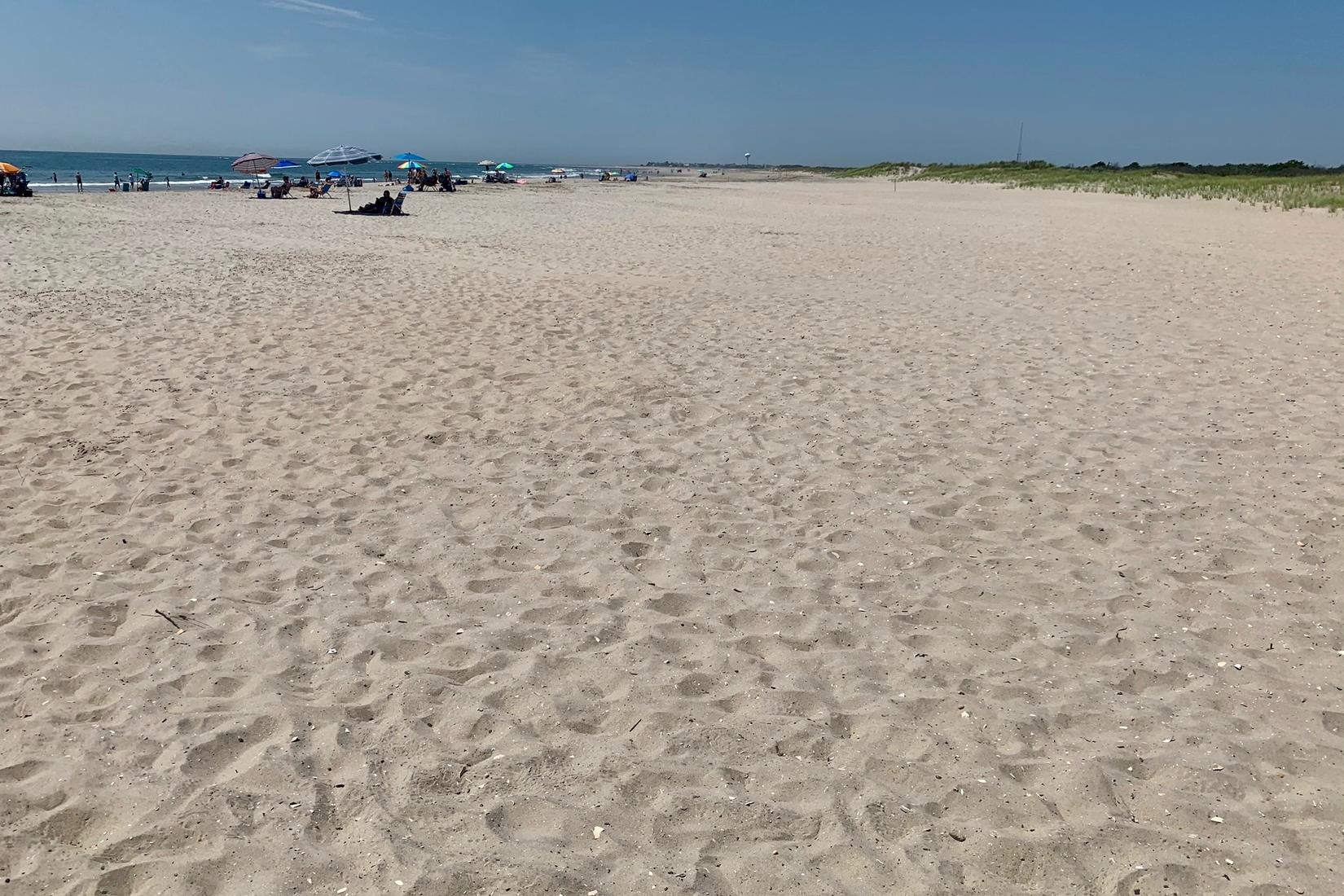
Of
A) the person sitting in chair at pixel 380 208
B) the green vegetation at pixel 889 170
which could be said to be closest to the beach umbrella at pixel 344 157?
the person sitting in chair at pixel 380 208

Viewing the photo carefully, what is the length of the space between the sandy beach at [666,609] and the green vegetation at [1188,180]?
87.6 ft

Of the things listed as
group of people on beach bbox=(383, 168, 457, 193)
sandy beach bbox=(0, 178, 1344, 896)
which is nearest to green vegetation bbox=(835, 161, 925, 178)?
group of people on beach bbox=(383, 168, 457, 193)

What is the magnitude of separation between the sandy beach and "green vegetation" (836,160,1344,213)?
87.6ft

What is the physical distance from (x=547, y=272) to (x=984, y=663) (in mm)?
11840

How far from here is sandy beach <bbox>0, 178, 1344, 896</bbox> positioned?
284 centimetres

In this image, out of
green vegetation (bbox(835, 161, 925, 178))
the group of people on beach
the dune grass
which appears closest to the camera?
the dune grass

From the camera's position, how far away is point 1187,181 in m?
47.3

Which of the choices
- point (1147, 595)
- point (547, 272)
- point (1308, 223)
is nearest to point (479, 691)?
point (1147, 595)

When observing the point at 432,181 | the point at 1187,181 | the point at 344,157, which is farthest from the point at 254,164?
the point at 1187,181

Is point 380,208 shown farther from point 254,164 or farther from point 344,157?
point 254,164

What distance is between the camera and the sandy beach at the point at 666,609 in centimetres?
284

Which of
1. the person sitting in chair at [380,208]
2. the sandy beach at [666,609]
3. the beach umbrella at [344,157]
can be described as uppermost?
the beach umbrella at [344,157]

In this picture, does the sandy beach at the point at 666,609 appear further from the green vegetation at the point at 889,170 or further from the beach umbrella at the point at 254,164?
the green vegetation at the point at 889,170

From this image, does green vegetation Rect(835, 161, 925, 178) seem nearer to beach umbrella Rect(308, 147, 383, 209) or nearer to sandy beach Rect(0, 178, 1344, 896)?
beach umbrella Rect(308, 147, 383, 209)
